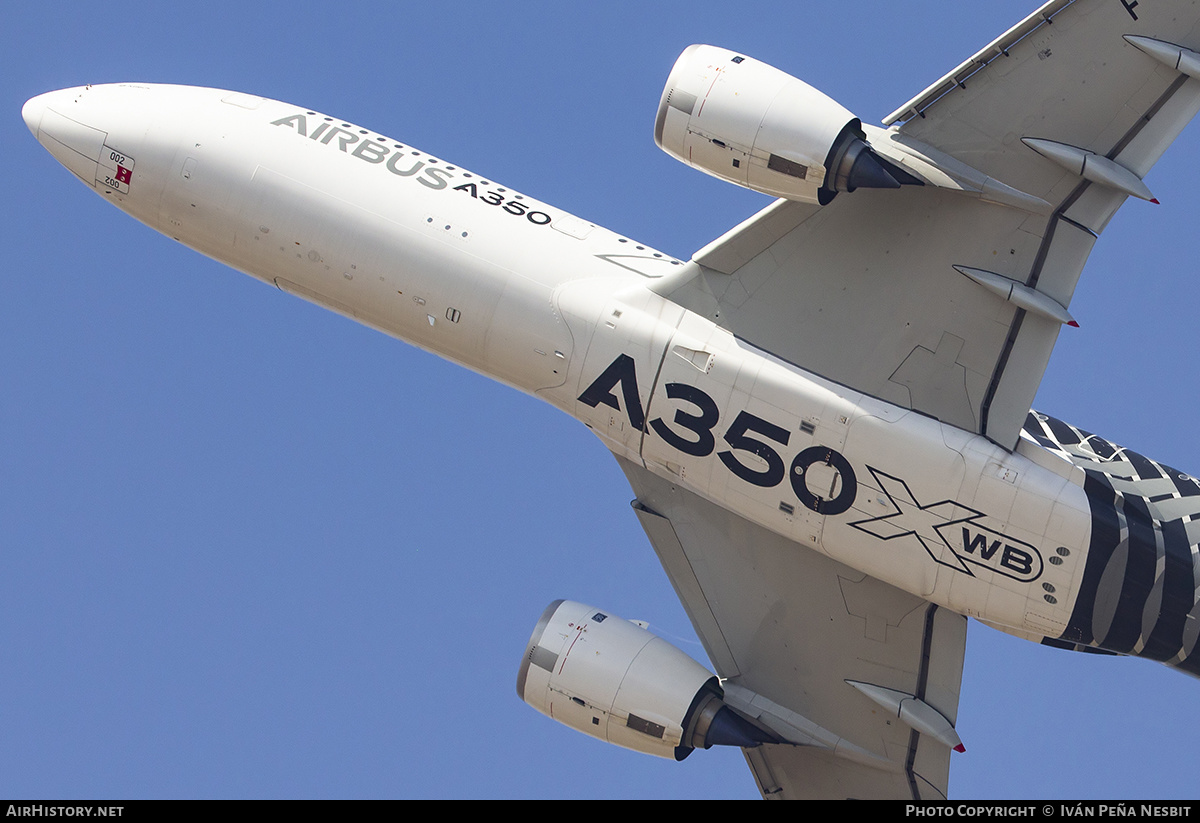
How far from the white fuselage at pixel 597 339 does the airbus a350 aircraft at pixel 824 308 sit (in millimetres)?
47

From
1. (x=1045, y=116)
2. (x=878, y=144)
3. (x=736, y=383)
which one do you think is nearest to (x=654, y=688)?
(x=736, y=383)

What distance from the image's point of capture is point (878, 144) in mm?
21594

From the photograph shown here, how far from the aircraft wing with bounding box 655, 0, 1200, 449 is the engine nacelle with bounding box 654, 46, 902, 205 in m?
0.88

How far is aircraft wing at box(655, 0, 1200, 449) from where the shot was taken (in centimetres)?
2128

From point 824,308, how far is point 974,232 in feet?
8.65

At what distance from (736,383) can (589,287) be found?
284cm

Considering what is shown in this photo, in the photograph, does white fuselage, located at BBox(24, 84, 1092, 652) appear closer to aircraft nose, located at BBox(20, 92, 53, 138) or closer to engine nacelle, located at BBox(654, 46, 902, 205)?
aircraft nose, located at BBox(20, 92, 53, 138)

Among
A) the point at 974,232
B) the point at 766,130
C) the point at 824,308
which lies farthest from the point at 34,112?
the point at 974,232

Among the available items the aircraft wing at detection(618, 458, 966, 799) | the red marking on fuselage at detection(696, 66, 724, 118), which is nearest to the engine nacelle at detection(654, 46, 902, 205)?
the red marking on fuselage at detection(696, 66, 724, 118)

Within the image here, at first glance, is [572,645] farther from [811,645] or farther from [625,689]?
[811,645]

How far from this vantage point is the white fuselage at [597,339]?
21953 millimetres

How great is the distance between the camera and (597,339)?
2256cm
